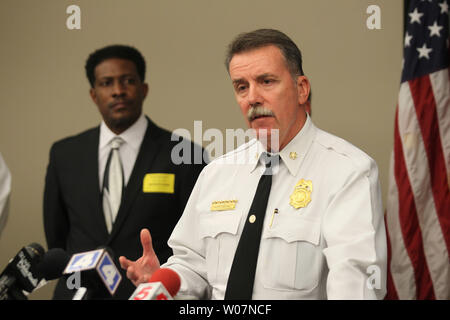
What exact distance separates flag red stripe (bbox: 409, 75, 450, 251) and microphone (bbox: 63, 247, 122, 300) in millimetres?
2113

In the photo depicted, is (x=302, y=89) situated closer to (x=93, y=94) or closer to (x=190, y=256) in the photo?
(x=190, y=256)

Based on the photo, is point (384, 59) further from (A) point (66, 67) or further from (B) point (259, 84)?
(A) point (66, 67)

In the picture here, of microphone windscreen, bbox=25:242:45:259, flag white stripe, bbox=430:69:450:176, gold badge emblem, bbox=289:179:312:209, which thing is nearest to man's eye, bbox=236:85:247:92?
gold badge emblem, bbox=289:179:312:209

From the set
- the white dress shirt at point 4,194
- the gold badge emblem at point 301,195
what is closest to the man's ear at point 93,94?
the white dress shirt at point 4,194

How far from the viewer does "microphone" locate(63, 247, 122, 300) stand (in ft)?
4.73

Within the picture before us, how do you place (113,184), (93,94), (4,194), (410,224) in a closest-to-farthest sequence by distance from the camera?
(4,194), (113,184), (93,94), (410,224)

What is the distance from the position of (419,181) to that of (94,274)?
2.15m

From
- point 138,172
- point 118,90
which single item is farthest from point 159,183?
point 118,90

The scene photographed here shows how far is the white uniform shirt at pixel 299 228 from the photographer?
5.49ft

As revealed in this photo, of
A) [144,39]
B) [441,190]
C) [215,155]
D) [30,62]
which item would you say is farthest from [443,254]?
[30,62]

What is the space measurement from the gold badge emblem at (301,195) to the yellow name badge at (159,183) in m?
0.75

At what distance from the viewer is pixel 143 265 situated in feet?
6.23

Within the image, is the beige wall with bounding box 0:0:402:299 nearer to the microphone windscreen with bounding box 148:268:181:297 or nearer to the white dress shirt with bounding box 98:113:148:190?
the white dress shirt with bounding box 98:113:148:190
